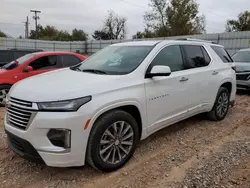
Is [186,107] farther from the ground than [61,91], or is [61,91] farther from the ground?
[61,91]

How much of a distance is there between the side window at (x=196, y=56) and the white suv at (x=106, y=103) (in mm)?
21

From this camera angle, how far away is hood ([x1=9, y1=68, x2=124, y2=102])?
9.11 ft

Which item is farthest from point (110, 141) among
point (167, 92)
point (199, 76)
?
point (199, 76)

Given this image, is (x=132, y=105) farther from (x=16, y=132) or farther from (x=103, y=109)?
(x=16, y=132)

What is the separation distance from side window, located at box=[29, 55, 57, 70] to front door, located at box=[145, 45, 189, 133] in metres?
4.49

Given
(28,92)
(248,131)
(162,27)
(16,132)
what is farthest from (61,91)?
(162,27)

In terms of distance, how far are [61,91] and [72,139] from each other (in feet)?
1.84

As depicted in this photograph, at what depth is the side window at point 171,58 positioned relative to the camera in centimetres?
383

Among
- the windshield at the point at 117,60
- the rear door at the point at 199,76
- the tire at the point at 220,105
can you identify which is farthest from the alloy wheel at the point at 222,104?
the windshield at the point at 117,60

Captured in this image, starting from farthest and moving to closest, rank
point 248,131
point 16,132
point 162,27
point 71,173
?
point 162,27 → point 248,131 → point 71,173 → point 16,132

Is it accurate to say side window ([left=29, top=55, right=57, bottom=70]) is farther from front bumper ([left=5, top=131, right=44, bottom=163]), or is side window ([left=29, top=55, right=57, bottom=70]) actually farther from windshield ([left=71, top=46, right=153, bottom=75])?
front bumper ([left=5, top=131, right=44, bottom=163])

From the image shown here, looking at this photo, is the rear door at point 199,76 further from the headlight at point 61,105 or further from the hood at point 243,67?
the hood at point 243,67

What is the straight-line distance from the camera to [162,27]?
41.1 meters

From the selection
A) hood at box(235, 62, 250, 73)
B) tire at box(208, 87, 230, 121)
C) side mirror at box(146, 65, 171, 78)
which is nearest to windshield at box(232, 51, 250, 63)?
hood at box(235, 62, 250, 73)
